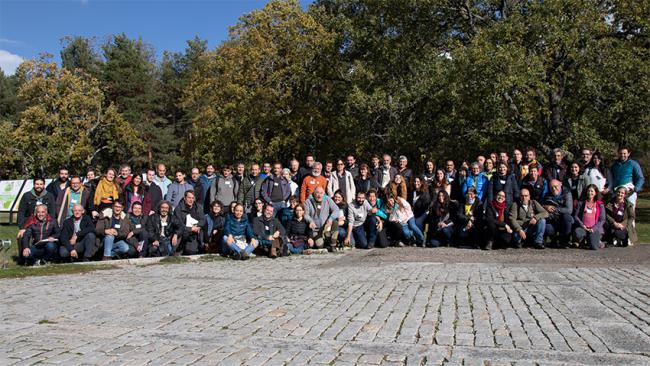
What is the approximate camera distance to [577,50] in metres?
18.4

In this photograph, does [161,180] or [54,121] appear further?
[54,121]

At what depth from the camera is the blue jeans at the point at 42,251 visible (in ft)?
36.1

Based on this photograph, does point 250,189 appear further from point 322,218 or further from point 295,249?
point 295,249

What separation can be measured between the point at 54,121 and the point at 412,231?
3629cm

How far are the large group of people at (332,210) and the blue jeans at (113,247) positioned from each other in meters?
0.02

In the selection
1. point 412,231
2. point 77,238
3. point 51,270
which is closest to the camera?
point 51,270

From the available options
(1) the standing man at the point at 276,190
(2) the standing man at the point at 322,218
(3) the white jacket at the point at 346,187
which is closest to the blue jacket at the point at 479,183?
(3) the white jacket at the point at 346,187

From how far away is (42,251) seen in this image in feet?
36.2

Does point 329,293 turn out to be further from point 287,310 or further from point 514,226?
point 514,226

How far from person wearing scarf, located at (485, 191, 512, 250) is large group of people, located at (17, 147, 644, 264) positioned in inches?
0.9

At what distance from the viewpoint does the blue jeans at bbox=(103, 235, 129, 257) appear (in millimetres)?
11391

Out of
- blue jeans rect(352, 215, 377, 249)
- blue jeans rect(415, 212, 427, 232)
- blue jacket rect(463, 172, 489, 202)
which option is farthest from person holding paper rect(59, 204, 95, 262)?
blue jacket rect(463, 172, 489, 202)

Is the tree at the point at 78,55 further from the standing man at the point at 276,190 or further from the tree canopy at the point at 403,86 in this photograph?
the standing man at the point at 276,190

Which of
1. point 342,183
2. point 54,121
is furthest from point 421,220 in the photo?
point 54,121
